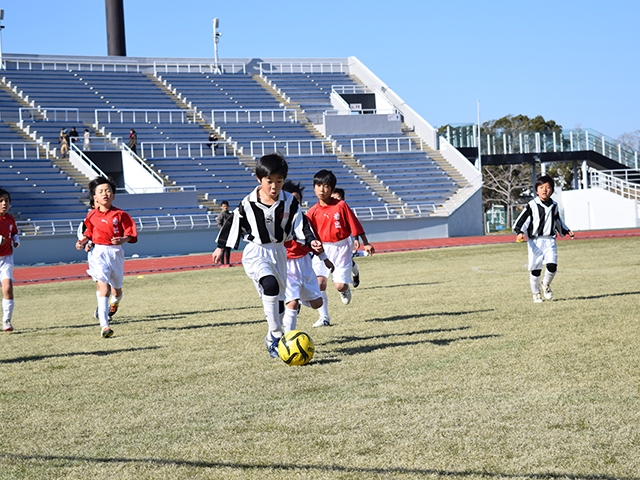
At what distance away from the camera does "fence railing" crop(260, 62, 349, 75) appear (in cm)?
4950

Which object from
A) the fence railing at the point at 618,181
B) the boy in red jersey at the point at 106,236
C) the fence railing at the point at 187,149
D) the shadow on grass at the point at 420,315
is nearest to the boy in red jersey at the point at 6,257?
the boy in red jersey at the point at 106,236

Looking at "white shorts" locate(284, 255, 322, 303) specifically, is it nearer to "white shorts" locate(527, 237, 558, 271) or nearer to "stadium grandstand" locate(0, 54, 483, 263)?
"white shorts" locate(527, 237, 558, 271)

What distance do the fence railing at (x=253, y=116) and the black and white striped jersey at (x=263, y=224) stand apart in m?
35.1

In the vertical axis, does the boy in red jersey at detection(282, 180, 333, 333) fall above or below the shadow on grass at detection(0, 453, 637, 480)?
above

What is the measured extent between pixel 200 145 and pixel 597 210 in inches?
761

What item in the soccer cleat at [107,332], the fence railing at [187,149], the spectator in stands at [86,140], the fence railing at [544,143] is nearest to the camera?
the soccer cleat at [107,332]

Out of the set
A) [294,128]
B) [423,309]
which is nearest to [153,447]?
[423,309]

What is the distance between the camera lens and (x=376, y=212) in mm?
35625

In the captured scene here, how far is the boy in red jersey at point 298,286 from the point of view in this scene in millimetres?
7695

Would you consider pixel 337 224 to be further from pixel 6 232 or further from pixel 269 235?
pixel 6 232

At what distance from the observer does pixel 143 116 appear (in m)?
40.0

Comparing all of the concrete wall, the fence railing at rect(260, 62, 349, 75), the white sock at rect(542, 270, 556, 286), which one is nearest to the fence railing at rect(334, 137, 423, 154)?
the concrete wall

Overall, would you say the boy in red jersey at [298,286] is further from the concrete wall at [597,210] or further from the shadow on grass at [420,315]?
the concrete wall at [597,210]

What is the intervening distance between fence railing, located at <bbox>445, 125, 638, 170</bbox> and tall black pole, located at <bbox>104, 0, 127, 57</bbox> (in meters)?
20.9
